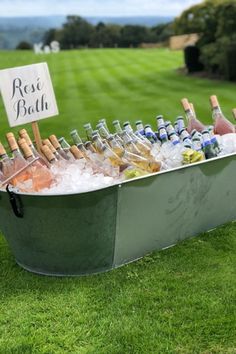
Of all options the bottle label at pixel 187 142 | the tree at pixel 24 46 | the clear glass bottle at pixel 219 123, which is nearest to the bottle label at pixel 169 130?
the bottle label at pixel 187 142

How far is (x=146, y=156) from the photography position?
3361 millimetres

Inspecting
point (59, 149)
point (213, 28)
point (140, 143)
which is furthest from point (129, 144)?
point (213, 28)

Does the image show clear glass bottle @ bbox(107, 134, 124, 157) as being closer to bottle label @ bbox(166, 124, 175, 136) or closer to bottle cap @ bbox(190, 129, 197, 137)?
bottle label @ bbox(166, 124, 175, 136)

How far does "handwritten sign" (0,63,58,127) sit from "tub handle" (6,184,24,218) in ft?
2.07

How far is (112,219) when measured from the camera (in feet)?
9.85

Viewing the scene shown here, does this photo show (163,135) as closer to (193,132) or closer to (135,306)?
(193,132)

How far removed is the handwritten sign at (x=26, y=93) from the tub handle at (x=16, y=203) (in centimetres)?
63

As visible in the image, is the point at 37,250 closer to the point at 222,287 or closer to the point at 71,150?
the point at 71,150

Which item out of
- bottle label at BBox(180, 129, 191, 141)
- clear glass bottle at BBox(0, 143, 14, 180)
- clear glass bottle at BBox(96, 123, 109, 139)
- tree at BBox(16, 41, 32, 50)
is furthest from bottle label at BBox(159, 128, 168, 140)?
tree at BBox(16, 41, 32, 50)

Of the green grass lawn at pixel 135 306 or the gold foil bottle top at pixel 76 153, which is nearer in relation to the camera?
the green grass lawn at pixel 135 306

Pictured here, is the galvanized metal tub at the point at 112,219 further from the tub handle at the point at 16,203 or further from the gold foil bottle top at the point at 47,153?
the gold foil bottle top at the point at 47,153

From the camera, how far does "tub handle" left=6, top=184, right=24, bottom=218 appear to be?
2.89m

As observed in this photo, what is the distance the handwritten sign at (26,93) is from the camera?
11.0 ft

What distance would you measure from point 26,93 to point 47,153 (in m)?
0.47
